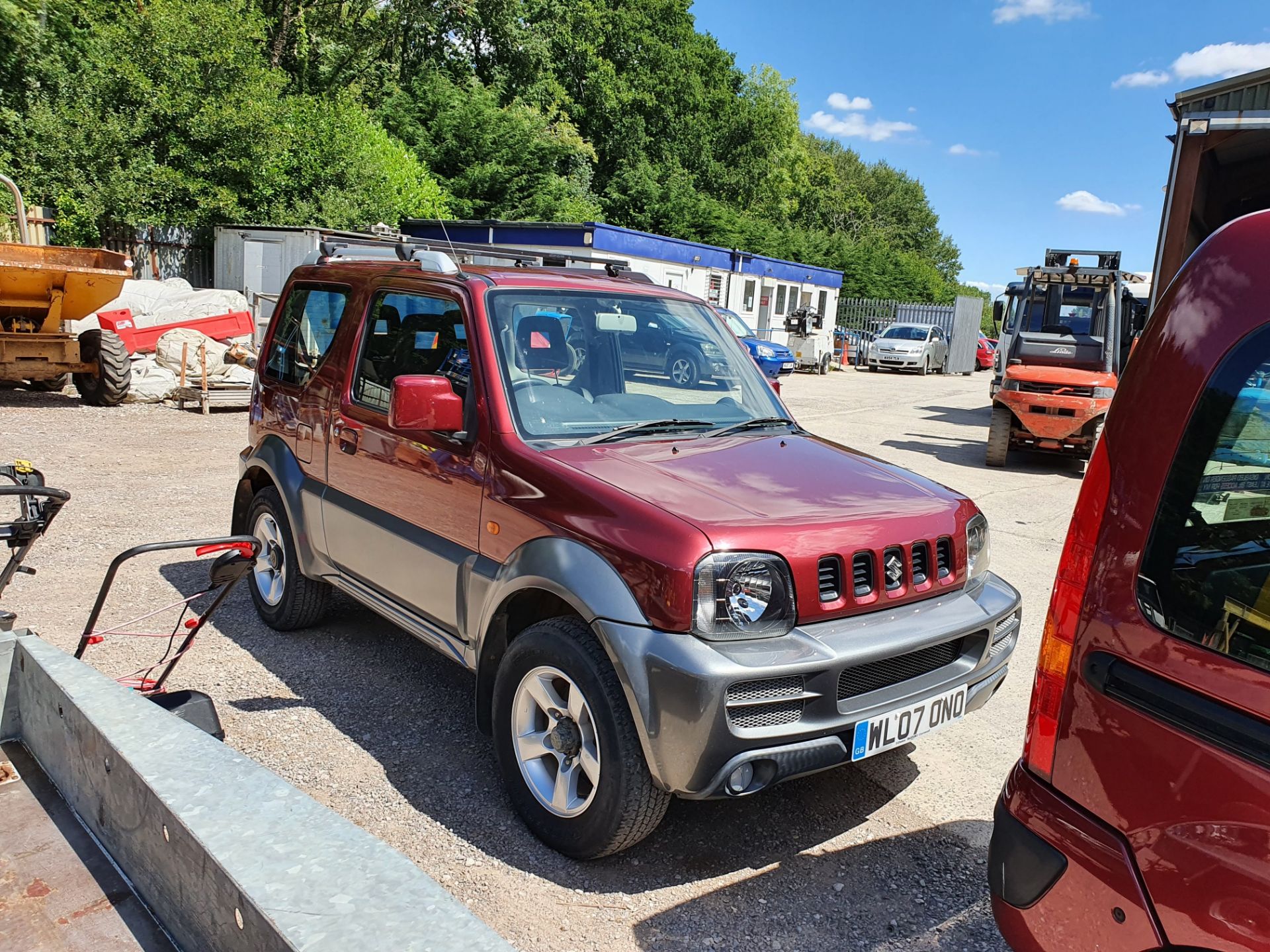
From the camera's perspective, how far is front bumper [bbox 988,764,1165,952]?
181cm

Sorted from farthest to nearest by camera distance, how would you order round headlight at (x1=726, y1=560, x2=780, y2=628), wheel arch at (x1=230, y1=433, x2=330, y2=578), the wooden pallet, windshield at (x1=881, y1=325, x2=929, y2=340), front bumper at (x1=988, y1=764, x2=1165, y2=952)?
windshield at (x1=881, y1=325, x2=929, y2=340) < the wooden pallet < wheel arch at (x1=230, y1=433, x2=330, y2=578) < round headlight at (x1=726, y1=560, x2=780, y2=628) < front bumper at (x1=988, y1=764, x2=1165, y2=952)

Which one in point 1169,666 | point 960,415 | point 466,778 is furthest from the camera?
point 960,415

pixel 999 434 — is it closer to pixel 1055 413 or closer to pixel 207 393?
pixel 1055 413

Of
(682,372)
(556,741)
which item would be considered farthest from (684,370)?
(556,741)

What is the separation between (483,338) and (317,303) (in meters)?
1.60

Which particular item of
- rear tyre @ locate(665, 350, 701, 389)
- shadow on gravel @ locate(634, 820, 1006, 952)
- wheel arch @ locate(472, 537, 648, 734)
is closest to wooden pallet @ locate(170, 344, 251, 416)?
rear tyre @ locate(665, 350, 701, 389)

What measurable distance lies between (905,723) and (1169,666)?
1343 millimetres

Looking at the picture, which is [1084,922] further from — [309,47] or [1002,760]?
[309,47]

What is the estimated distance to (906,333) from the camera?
33531mm

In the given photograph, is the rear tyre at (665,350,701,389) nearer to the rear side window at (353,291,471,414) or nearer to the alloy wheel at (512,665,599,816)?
the rear side window at (353,291,471,414)

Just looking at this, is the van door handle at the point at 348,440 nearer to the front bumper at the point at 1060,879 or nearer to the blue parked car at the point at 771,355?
the front bumper at the point at 1060,879

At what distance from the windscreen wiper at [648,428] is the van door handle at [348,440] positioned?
4.21 ft

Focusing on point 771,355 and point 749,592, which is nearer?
point 749,592

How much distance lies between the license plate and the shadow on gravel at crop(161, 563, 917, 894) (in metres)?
0.61
